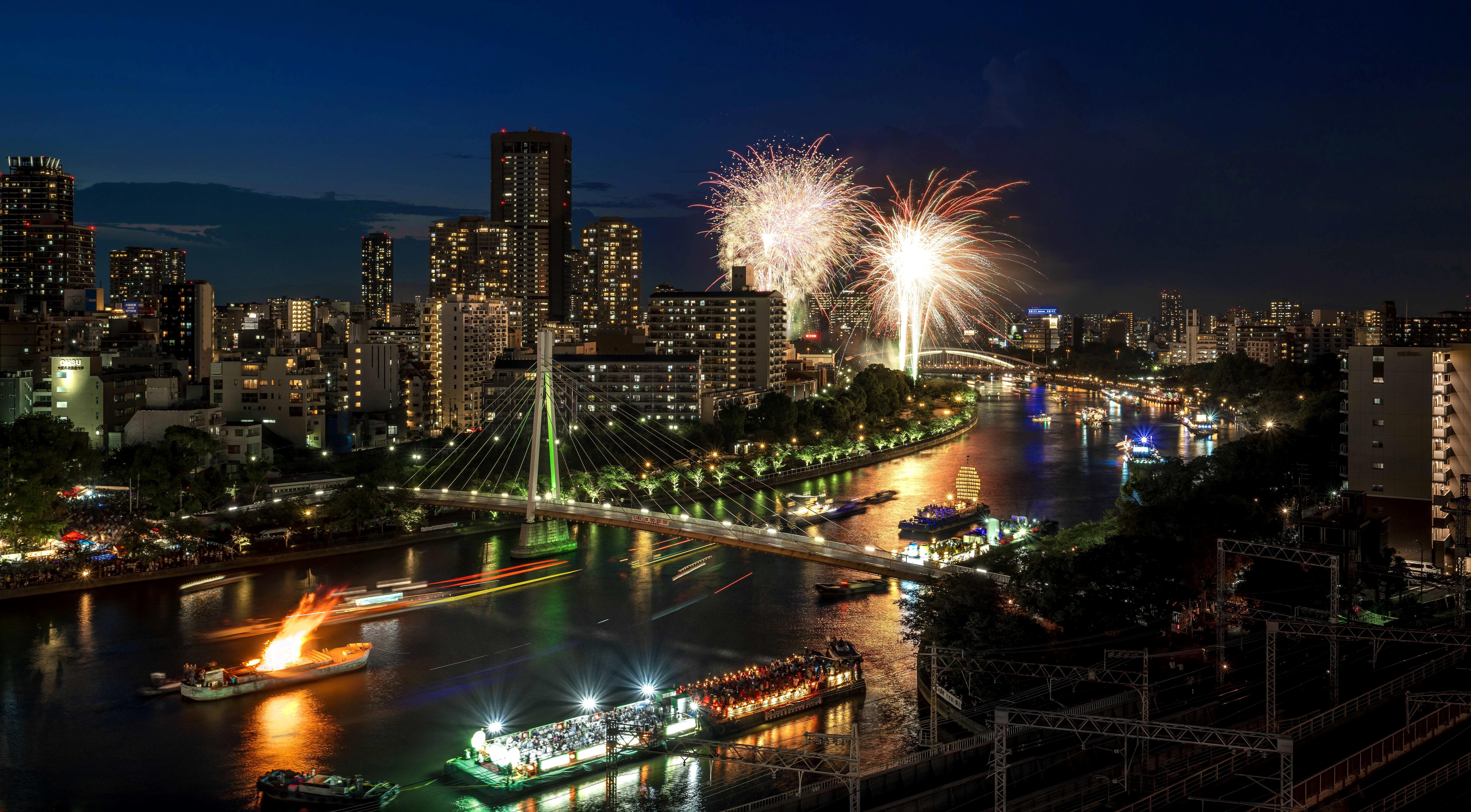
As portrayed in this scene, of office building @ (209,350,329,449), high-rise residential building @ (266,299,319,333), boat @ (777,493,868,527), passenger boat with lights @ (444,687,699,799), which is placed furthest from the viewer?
high-rise residential building @ (266,299,319,333)

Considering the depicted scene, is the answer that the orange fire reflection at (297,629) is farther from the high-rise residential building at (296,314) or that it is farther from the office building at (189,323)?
the high-rise residential building at (296,314)

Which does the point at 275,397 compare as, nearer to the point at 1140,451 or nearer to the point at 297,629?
the point at 297,629

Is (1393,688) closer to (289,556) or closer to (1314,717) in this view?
(1314,717)

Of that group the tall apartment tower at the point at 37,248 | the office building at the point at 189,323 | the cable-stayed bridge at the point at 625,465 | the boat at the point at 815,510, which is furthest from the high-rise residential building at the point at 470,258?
the boat at the point at 815,510

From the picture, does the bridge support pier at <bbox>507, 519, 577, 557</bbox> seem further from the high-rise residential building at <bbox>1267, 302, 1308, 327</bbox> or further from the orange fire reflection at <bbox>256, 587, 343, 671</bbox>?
the high-rise residential building at <bbox>1267, 302, 1308, 327</bbox>

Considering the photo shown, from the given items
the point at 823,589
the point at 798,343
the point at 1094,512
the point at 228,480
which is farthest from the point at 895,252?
the point at 798,343

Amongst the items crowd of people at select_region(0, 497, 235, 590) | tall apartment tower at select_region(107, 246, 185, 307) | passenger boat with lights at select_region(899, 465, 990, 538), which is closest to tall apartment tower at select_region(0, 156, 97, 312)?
tall apartment tower at select_region(107, 246, 185, 307)

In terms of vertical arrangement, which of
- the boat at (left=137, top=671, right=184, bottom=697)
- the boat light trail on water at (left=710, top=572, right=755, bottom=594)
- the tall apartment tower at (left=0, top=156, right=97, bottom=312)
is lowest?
the boat at (left=137, top=671, right=184, bottom=697)
